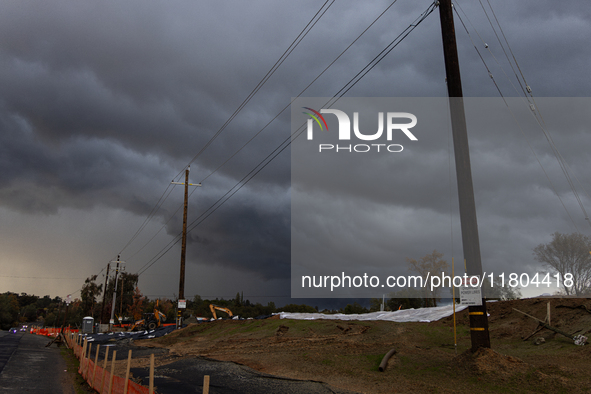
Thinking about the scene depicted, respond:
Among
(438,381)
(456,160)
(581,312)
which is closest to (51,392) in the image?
(438,381)

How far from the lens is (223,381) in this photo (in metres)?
14.6

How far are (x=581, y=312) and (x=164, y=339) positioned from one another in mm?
30440

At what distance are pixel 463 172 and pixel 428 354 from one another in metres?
7.16

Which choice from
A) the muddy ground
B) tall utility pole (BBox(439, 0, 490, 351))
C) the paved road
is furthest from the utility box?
tall utility pole (BBox(439, 0, 490, 351))

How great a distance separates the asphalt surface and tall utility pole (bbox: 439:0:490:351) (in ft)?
14.6

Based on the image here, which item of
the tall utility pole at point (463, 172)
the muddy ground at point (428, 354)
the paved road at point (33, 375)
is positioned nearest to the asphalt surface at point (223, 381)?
the muddy ground at point (428, 354)

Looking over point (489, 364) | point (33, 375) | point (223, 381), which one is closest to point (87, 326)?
point (33, 375)

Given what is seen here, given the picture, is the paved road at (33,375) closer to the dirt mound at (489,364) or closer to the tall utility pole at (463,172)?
the dirt mound at (489,364)

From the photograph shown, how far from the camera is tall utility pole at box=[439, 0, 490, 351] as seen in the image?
1212cm

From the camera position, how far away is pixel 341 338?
22.3 metres

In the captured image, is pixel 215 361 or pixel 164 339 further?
pixel 164 339

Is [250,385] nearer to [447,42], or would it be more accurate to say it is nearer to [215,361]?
[215,361]

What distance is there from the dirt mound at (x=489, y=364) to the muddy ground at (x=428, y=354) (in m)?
0.03

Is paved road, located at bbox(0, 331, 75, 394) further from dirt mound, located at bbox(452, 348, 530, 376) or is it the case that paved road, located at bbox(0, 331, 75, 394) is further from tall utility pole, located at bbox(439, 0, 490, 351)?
tall utility pole, located at bbox(439, 0, 490, 351)
